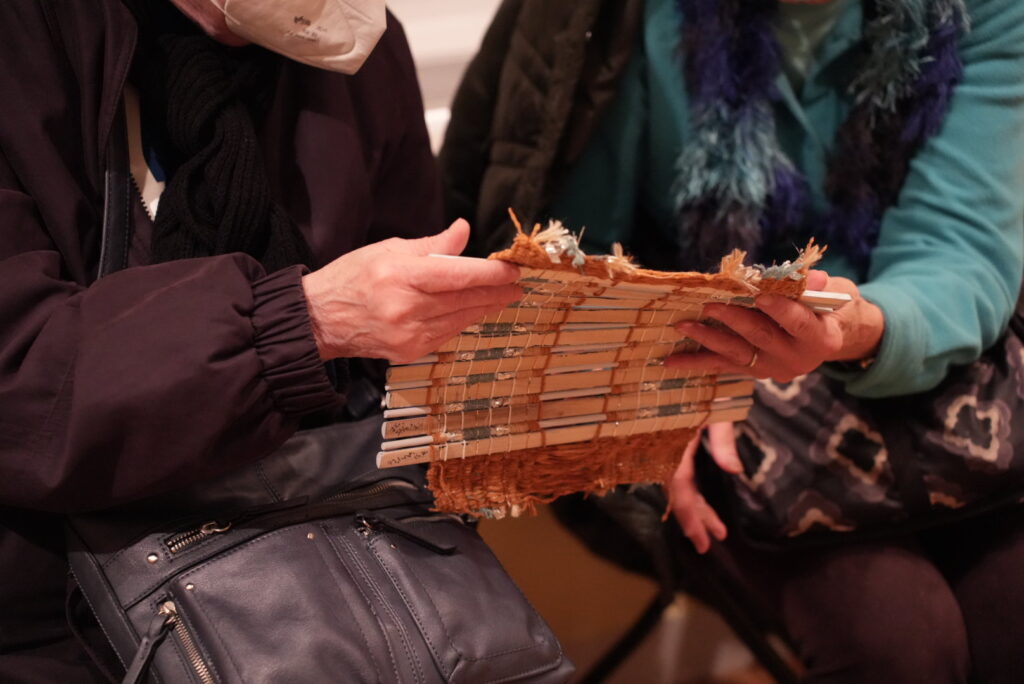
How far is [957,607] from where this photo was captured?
3.09 ft

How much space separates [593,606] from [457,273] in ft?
2.67

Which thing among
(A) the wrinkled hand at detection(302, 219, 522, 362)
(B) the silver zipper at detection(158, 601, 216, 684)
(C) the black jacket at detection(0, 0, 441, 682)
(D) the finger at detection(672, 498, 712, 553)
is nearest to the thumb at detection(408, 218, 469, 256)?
(A) the wrinkled hand at detection(302, 219, 522, 362)

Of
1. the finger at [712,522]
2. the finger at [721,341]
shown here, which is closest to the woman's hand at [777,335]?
the finger at [721,341]

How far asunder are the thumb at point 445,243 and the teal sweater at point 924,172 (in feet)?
1.66

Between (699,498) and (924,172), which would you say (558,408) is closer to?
(699,498)

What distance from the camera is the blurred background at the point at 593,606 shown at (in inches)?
42.3

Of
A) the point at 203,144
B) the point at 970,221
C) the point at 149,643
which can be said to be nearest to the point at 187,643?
the point at 149,643

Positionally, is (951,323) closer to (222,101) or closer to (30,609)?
(222,101)

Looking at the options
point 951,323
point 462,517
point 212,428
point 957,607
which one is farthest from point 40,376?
point 957,607

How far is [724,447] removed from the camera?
1.01 m

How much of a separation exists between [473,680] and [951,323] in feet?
2.19

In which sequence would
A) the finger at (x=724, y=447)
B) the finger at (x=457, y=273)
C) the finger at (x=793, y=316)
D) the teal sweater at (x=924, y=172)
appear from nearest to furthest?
the finger at (x=457, y=273)
the finger at (x=793, y=316)
the teal sweater at (x=924, y=172)
the finger at (x=724, y=447)

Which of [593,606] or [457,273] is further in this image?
[593,606]

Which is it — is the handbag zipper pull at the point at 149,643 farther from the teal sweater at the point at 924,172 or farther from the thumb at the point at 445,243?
the teal sweater at the point at 924,172
